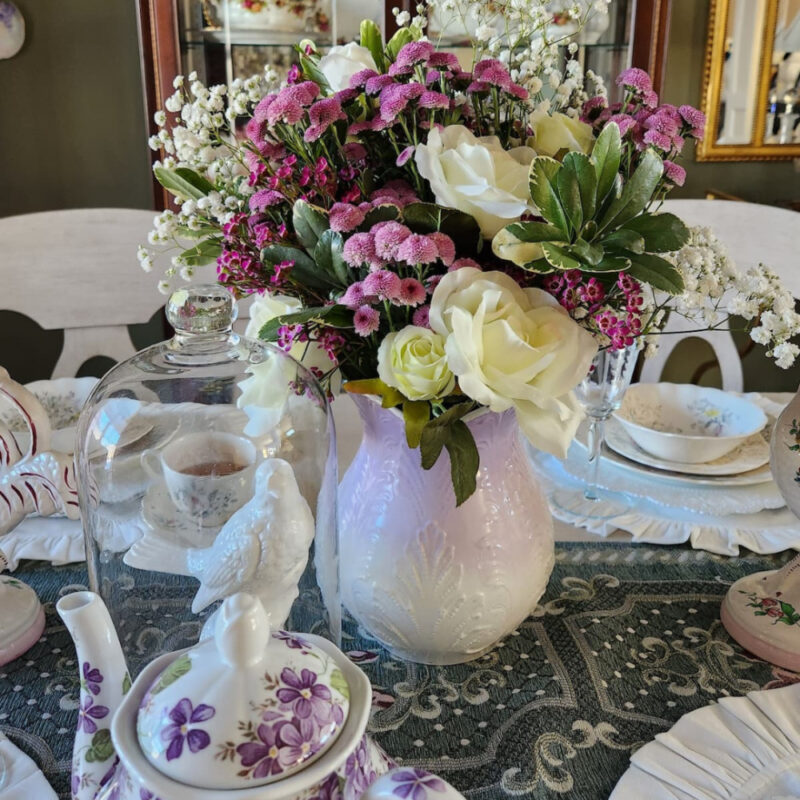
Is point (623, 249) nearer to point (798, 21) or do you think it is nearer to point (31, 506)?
point (31, 506)

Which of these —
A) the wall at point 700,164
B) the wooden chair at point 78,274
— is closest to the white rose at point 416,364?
the wooden chair at point 78,274

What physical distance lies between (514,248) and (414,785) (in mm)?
333

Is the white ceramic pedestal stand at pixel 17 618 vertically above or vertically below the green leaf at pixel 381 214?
below

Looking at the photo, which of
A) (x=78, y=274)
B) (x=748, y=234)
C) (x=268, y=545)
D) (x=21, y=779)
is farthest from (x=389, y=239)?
(x=748, y=234)

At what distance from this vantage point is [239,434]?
0.67 m

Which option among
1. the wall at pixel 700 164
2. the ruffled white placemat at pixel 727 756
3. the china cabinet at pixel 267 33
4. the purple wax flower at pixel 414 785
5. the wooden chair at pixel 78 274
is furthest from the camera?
the wall at pixel 700 164

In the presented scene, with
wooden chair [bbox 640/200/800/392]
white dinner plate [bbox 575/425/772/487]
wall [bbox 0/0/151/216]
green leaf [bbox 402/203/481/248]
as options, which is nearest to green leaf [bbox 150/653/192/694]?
green leaf [bbox 402/203/481/248]

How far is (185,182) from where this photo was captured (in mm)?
659

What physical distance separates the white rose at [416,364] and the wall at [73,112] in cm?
185

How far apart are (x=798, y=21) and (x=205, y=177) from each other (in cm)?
240

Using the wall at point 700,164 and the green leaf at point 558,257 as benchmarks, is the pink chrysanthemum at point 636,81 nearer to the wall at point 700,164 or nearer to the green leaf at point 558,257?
the green leaf at point 558,257

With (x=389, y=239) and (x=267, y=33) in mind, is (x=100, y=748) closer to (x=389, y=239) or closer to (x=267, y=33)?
(x=389, y=239)

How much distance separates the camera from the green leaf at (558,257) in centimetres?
51

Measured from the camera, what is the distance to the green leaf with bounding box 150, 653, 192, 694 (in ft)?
1.25
